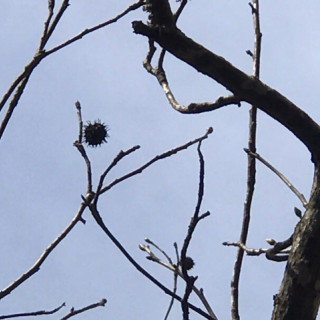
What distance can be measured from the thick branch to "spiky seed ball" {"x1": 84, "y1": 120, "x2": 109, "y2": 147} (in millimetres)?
1879

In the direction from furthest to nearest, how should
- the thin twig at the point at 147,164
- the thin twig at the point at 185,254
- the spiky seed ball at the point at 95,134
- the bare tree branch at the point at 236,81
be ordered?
the spiky seed ball at the point at 95,134 → the thin twig at the point at 147,164 → the bare tree branch at the point at 236,81 → the thin twig at the point at 185,254

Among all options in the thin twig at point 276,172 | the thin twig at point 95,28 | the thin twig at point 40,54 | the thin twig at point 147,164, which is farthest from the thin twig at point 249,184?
the thin twig at point 40,54

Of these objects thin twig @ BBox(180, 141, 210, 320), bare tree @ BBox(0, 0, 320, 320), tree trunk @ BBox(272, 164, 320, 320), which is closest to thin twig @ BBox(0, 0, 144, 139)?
bare tree @ BBox(0, 0, 320, 320)

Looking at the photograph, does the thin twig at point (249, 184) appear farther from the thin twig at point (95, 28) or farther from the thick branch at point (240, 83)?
the thin twig at point (95, 28)

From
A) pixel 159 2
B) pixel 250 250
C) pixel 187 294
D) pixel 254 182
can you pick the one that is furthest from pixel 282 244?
pixel 159 2

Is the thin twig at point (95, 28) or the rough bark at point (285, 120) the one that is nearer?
the rough bark at point (285, 120)

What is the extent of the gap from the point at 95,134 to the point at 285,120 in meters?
1.98

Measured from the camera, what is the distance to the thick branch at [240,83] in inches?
117

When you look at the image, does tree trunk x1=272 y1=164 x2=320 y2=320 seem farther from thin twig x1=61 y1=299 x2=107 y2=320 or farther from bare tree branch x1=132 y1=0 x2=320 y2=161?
thin twig x1=61 y1=299 x2=107 y2=320

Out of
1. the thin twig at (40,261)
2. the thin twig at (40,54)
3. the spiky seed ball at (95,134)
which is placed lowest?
the thin twig at (40,261)

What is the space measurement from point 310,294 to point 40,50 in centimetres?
167

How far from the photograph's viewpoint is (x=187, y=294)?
2.77 m

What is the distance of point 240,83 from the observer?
3127mm

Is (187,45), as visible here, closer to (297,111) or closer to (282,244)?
(297,111)
